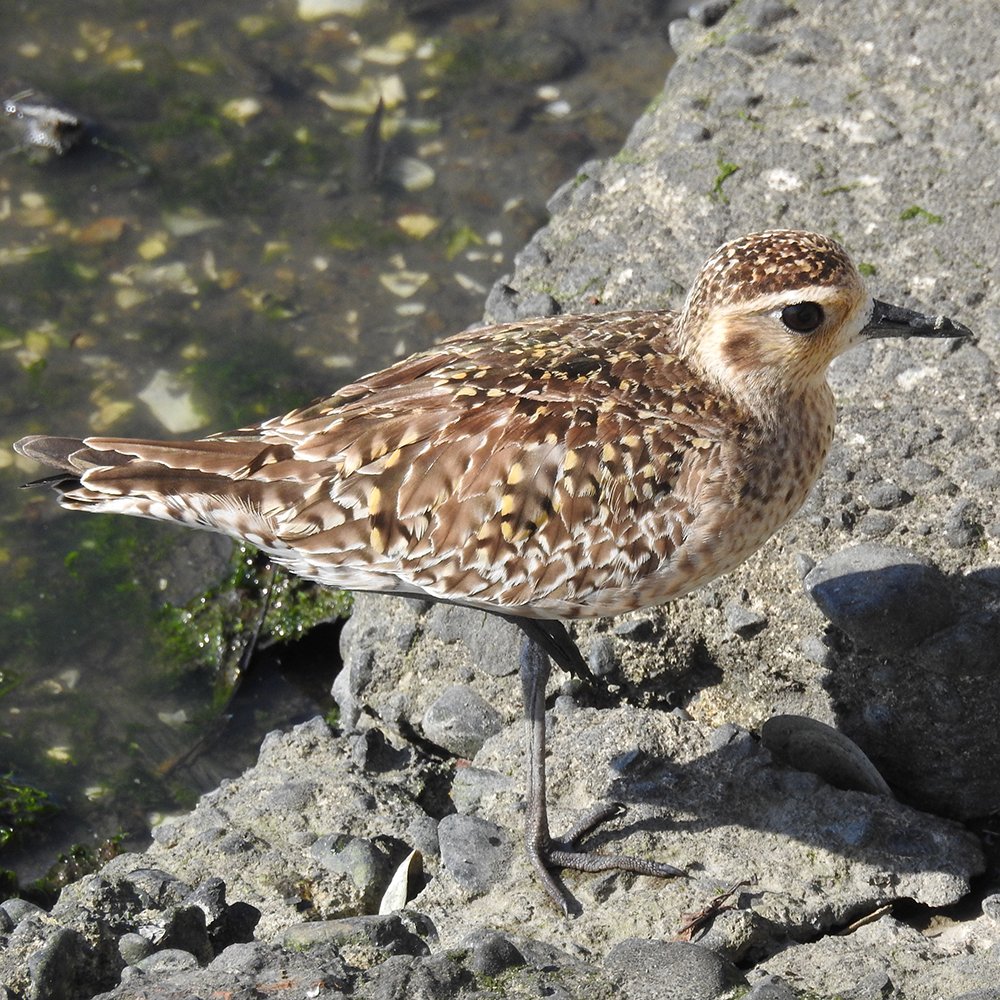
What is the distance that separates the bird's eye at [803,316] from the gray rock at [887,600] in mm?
933

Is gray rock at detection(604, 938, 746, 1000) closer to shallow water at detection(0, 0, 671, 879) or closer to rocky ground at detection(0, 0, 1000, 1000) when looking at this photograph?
rocky ground at detection(0, 0, 1000, 1000)

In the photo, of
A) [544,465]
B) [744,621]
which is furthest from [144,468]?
[744,621]

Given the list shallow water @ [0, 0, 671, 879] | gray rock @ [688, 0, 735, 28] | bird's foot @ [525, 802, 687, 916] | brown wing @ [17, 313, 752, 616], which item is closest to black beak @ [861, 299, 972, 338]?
brown wing @ [17, 313, 752, 616]

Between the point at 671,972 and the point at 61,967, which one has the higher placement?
the point at 671,972

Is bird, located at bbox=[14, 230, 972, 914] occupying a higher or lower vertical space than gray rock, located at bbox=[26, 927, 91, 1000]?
higher

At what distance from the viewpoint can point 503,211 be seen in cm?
773

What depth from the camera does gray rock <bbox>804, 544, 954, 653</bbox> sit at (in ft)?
13.3

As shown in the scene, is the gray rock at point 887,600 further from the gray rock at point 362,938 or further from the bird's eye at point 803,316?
the gray rock at point 362,938

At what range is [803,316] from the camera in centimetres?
365

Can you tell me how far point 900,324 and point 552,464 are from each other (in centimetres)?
125

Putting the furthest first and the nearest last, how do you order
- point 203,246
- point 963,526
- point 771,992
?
point 203,246 → point 963,526 → point 771,992

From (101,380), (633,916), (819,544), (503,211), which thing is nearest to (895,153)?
(819,544)

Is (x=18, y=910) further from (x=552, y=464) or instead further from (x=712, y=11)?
(x=712, y=11)

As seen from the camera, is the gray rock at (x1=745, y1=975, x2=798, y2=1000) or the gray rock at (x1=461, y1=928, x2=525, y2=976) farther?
the gray rock at (x1=461, y1=928, x2=525, y2=976)
